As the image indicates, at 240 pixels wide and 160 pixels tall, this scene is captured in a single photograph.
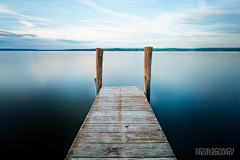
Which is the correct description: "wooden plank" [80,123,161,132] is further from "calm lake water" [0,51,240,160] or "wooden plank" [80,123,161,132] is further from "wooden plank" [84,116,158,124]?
"calm lake water" [0,51,240,160]

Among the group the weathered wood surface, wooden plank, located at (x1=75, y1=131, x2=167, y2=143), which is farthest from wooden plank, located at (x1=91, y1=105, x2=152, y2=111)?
wooden plank, located at (x1=75, y1=131, x2=167, y2=143)

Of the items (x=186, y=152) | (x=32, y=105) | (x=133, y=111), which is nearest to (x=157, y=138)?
(x=133, y=111)

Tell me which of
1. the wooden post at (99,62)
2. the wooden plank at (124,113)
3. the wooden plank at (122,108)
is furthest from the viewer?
the wooden post at (99,62)

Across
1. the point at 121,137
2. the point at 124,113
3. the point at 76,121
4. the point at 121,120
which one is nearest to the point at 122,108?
the point at 124,113

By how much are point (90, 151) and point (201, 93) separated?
10.7 metres

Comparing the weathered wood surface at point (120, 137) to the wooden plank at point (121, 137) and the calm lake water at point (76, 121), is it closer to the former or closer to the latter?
the wooden plank at point (121, 137)

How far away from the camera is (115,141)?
2811 mm

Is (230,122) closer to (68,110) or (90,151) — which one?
(90,151)

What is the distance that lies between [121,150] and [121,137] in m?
0.40

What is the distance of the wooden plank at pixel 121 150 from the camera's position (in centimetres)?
243

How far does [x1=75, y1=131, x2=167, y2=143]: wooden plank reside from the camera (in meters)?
2.81

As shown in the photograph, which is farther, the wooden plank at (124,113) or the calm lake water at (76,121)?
the calm lake water at (76,121)

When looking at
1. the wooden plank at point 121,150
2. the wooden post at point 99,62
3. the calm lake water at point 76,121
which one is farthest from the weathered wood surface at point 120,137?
the wooden post at point 99,62

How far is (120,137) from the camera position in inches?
116
